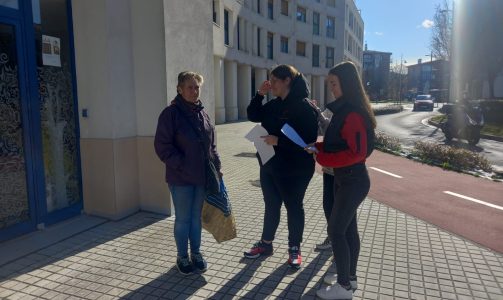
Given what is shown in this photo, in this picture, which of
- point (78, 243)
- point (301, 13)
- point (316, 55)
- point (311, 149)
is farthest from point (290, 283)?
point (316, 55)

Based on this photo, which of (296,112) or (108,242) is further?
(108,242)

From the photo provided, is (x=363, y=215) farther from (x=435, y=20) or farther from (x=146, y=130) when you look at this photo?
(x=435, y=20)

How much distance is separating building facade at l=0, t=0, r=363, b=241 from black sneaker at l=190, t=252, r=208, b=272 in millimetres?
1746

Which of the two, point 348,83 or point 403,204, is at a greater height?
point 348,83

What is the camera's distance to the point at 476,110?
1532 cm

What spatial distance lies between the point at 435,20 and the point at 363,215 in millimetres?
25976

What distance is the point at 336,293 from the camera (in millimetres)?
3168

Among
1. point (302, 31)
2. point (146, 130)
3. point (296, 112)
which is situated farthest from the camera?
point (302, 31)

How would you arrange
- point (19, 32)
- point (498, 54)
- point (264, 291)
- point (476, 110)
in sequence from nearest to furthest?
1. point (264, 291)
2. point (19, 32)
3. point (476, 110)
4. point (498, 54)

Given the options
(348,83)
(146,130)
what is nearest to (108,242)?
(146,130)

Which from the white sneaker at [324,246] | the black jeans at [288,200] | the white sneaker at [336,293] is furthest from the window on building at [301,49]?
the white sneaker at [336,293]

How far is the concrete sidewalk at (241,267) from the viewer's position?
3.33 meters

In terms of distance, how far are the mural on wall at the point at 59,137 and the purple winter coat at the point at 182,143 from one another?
91.2 inches

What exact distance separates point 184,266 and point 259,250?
2.80ft
